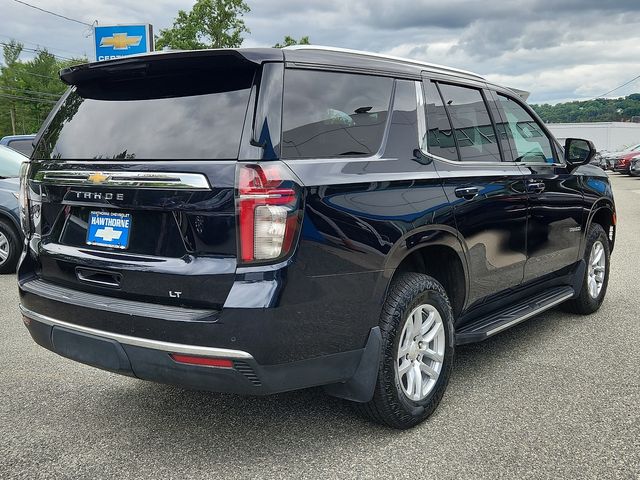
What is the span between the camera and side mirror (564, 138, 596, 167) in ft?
16.5

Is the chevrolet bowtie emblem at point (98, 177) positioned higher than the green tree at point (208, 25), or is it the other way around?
the green tree at point (208, 25)

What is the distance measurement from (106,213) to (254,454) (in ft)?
4.45

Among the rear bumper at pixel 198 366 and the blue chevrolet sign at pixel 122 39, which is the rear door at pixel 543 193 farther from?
the blue chevrolet sign at pixel 122 39

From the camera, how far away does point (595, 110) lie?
6681cm

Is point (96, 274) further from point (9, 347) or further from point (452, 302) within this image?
point (9, 347)

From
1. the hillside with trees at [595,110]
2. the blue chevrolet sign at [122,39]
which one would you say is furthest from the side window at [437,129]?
the hillside with trees at [595,110]

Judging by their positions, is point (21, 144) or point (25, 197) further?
point (21, 144)

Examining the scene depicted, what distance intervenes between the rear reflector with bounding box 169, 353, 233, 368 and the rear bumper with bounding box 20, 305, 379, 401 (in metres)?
0.02

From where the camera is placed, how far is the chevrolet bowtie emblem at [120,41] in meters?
19.2

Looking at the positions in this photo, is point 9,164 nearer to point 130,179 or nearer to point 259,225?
point 130,179

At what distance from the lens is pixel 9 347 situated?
4820 mm

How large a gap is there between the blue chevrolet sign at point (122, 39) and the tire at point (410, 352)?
17.3 metres

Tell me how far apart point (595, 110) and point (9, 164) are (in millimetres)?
68602

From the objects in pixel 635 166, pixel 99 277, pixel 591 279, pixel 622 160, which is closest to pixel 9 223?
pixel 99 277
